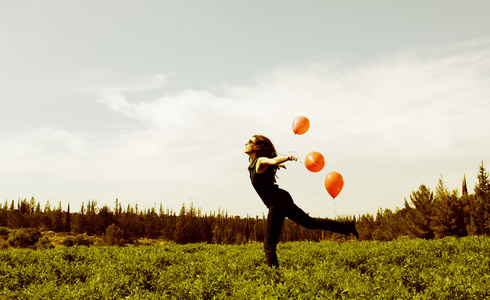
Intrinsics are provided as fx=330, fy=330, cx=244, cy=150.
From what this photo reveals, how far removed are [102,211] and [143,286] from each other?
3284cm

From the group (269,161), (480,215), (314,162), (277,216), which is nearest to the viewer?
(269,161)

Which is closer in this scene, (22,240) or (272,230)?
(272,230)

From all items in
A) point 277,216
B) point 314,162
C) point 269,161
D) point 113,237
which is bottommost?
point 113,237

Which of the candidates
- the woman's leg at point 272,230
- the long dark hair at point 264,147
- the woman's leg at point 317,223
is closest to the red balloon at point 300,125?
the long dark hair at point 264,147

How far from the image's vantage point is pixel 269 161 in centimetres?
586

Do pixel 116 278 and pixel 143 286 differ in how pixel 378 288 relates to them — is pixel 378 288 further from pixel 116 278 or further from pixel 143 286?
pixel 116 278

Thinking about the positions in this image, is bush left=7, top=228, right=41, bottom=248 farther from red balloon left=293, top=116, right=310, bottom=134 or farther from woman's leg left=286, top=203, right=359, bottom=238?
woman's leg left=286, top=203, right=359, bottom=238

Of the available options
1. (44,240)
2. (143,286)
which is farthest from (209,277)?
(44,240)

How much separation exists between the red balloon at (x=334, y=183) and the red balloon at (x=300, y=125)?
133 cm

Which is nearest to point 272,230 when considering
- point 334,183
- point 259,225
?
point 334,183

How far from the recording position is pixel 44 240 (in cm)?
2667

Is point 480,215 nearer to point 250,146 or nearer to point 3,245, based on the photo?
point 250,146

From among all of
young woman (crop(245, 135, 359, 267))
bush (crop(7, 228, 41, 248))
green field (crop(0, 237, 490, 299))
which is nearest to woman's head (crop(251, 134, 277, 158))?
young woman (crop(245, 135, 359, 267))

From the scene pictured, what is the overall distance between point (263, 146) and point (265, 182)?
78 centimetres
